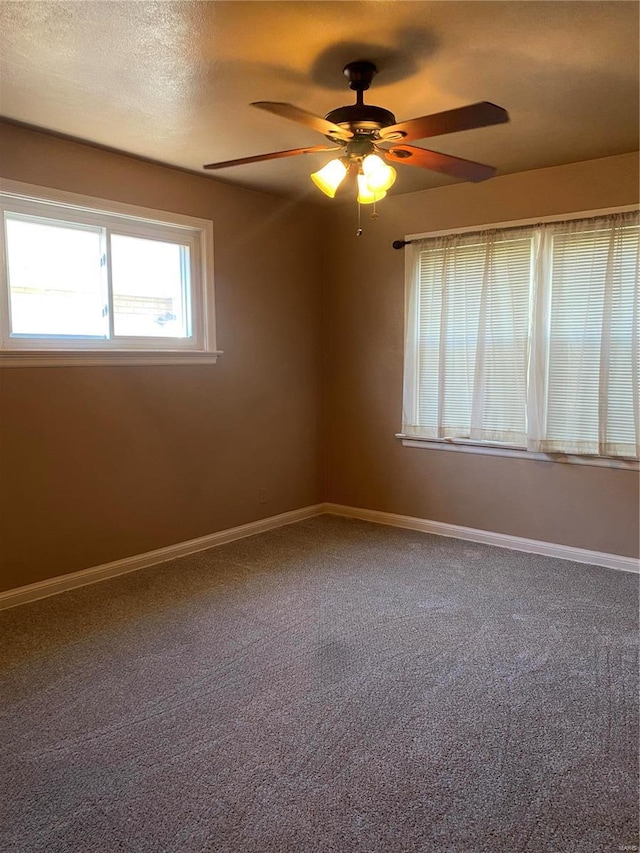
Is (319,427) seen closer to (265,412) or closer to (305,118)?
(265,412)

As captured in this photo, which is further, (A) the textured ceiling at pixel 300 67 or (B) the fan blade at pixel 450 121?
(A) the textured ceiling at pixel 300 67

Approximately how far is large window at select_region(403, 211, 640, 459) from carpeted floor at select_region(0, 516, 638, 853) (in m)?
1.00

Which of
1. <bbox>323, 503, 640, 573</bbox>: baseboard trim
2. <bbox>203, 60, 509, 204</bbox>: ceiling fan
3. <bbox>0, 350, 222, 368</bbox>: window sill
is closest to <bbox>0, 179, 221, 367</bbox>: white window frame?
<bbox>0, 350, 222, 368</bbox>: window sill

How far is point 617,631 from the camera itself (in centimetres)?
294

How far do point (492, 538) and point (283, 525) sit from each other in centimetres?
160

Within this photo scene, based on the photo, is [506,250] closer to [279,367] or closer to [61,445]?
[279,367]

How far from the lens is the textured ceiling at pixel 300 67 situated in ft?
6.82

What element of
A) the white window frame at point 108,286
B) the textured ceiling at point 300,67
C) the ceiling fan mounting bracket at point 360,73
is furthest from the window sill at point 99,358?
the ceiling fan mounting bracket at point 360,73

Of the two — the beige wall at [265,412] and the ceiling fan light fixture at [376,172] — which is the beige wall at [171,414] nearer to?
the beige wall at [265,412]

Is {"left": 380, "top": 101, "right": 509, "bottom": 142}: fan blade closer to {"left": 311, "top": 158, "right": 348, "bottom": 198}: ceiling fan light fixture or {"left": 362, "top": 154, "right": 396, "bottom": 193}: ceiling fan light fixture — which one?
{"left": 362, "top": 154, "right": 396, "bottom": 193}: ceiling fan light fixture

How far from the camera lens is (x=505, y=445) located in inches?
164

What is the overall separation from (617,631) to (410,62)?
8.94 feet

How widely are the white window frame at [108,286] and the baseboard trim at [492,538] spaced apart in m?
1.80

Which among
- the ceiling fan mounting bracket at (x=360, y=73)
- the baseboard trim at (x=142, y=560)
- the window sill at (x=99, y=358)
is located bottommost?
the baseboard trim at (x=142, y=560)
